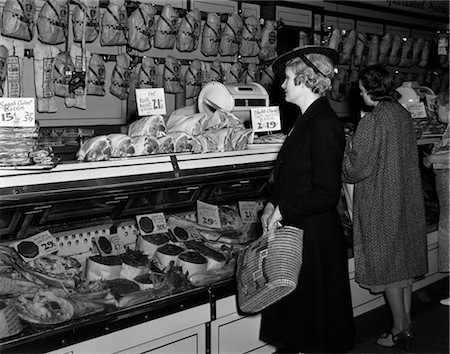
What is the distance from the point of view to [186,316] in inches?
138

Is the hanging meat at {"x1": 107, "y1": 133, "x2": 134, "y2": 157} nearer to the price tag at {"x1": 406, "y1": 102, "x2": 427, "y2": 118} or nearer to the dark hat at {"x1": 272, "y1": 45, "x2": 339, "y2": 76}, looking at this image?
the dark hat at {"x1": 272, "y1": 45, "x2": 339, "y2": 76}

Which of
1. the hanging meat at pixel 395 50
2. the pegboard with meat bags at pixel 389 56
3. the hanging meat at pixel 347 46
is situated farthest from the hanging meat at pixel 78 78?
the hanging meat at pixel 395 50

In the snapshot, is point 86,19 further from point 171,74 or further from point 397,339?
point 397,339

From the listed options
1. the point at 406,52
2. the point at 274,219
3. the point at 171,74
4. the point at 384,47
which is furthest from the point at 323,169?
the point at 406,52

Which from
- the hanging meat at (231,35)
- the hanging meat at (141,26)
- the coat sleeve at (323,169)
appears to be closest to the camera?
the coat sleeve at (323,169)

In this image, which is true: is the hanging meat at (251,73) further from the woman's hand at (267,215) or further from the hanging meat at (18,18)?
the woman's hand at (267,215)

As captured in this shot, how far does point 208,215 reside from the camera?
4449 millimetres

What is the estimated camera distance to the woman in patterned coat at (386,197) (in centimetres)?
427

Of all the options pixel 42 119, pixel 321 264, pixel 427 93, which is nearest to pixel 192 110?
pixel 42 119

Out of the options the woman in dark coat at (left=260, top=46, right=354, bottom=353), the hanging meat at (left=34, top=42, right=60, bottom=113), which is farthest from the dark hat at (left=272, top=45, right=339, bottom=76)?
the hanging meat at (left=34, top=42, right=60, bottom=113)

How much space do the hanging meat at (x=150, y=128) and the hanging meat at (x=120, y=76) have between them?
140 cm

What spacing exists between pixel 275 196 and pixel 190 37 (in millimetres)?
2342

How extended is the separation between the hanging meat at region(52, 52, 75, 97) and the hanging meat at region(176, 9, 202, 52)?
1001mm

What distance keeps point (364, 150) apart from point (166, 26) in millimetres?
1804
